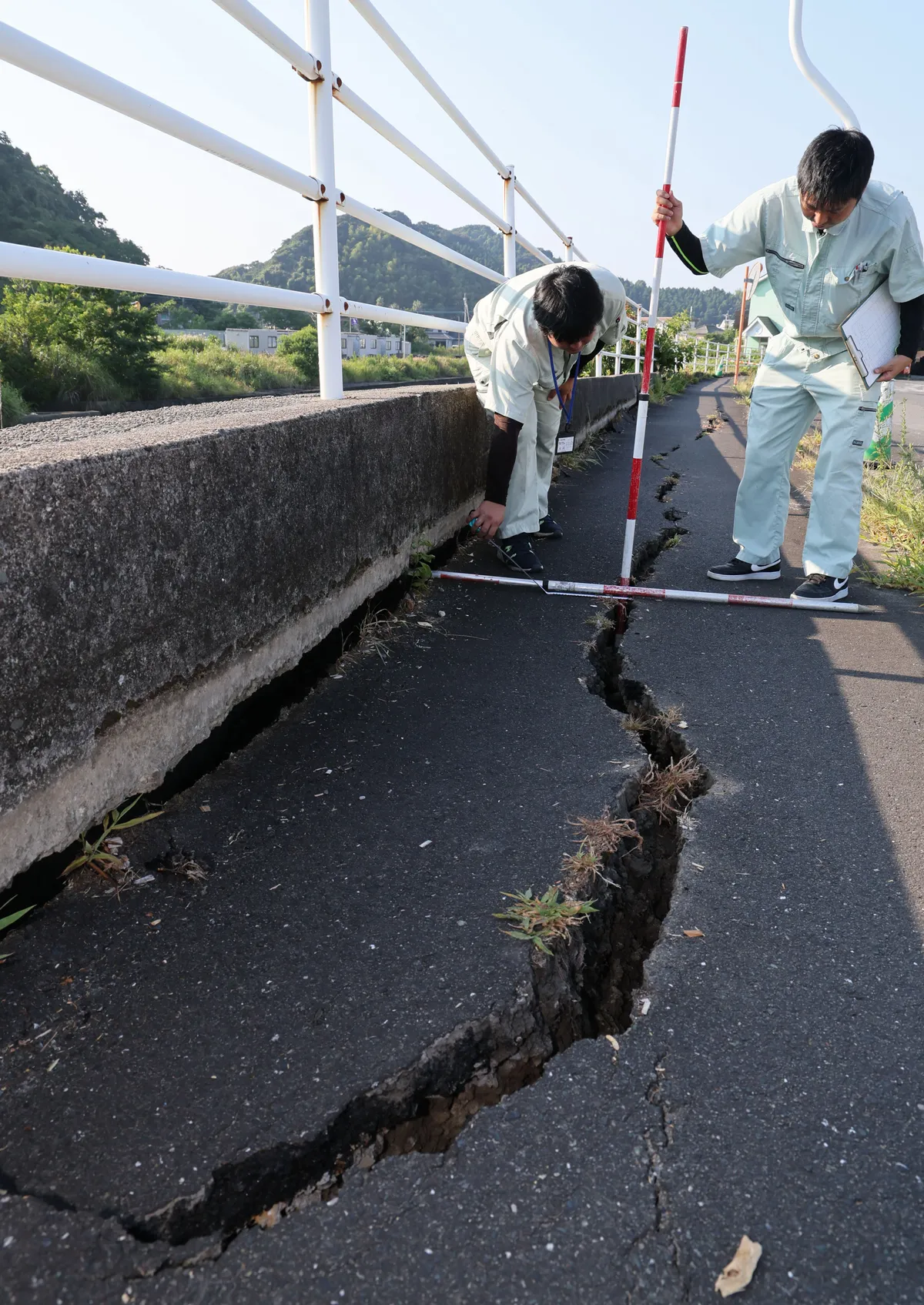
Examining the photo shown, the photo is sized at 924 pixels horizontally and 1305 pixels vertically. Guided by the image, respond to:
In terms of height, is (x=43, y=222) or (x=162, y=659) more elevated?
(x=43, y=222)

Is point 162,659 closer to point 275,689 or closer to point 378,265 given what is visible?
point 275,689

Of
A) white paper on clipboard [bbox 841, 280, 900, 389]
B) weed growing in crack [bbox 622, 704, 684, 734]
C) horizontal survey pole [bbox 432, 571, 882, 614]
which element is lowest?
weed growing in crack [bbox 622, 704, 684, 734]

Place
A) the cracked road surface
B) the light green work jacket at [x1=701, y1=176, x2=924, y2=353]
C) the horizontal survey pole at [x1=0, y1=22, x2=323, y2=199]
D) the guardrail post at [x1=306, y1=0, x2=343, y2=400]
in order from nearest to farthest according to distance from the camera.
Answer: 1. the cracked road surface
2. the horizontal survey pole at [x1=0, y1=22, x2=323, y2=199]
3. the guardrail post at [x1=306, y1=0, x2=343, y2=400]
4. the light green work jacket at [x1=701, y1=176, x2=924, y2=353]

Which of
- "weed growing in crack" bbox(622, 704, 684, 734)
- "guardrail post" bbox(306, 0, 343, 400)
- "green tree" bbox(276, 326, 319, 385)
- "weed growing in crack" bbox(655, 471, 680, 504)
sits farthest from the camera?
"green tree" bbox(276, 326, 319, 385)

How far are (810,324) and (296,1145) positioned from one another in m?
3.25

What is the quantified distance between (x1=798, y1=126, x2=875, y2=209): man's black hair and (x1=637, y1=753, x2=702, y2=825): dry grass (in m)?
2.11

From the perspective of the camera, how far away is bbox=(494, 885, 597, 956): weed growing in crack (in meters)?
1.45

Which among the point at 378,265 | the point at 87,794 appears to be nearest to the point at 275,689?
the point at 87,794

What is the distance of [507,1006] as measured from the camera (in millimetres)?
1307

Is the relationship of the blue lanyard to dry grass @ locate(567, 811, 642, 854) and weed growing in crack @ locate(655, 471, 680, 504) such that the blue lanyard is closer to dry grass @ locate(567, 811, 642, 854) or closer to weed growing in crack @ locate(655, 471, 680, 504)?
weed growing in crack @ locate(655, 471, 680, 504)

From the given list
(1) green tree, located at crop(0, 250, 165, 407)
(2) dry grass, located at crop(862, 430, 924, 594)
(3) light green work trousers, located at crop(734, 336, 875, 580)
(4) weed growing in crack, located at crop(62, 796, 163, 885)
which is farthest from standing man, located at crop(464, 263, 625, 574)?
(1) green tree, located at crop(0, 250, 165, 407)

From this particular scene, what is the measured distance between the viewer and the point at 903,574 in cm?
355

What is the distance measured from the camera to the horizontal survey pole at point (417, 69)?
2.96m

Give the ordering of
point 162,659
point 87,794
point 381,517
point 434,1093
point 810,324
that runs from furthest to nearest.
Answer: point 810,324
point 381,517
point 162,659
point 87,794
point 434,1093
